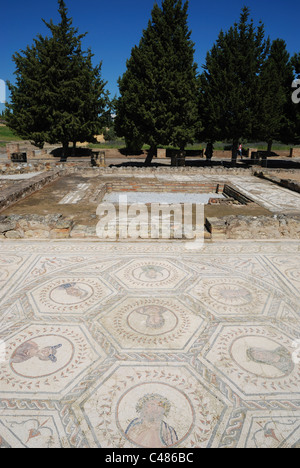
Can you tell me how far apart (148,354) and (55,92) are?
53.7 feet

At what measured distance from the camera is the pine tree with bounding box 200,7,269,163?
49.8ft

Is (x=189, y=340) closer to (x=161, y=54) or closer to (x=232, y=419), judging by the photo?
(x=232, y=419)

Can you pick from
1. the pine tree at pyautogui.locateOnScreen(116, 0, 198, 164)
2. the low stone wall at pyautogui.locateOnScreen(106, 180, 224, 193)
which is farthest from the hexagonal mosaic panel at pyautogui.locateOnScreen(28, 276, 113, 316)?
the pine tree at pyautogui.locateOnScreen(116, 0, 198, 164)

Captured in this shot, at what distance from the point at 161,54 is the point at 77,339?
15.8m

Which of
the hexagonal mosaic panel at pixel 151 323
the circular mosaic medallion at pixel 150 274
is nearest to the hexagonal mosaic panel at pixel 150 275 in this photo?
the circular mosaic medallion at pixel 150 274

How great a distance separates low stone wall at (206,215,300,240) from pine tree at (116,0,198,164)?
10.8m

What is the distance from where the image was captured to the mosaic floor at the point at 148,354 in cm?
163

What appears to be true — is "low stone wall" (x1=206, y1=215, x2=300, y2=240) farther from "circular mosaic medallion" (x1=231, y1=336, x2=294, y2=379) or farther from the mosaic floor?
"circular mosaic medallion" (x1=231, y1=336, x2=294, y2=379)

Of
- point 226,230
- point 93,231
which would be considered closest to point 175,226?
point 226,230

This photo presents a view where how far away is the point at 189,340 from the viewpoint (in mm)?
2334

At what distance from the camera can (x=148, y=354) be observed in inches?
85.9

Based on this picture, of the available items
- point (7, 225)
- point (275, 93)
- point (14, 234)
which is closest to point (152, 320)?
point (14, 234)

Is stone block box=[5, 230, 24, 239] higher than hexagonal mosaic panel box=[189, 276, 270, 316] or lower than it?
higher

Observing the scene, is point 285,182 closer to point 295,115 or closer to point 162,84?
point 162,84
